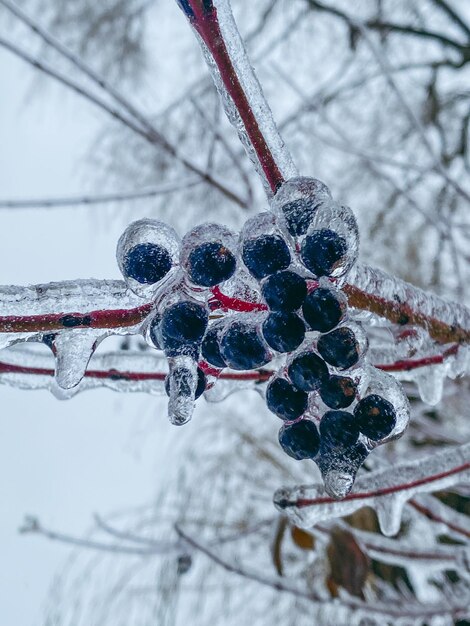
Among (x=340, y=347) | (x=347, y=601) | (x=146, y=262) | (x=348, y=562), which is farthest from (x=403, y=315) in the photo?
(x=347, y=601)

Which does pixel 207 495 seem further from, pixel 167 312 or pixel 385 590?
pixel 167 312

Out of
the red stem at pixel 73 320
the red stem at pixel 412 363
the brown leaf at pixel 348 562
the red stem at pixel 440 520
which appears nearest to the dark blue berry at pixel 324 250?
the red stem at pixel 73 320

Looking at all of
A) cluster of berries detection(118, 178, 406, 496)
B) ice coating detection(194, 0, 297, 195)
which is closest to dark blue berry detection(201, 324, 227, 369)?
cluster of berries detection(118, 178, 406, 496)

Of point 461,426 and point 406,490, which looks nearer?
point 406,490

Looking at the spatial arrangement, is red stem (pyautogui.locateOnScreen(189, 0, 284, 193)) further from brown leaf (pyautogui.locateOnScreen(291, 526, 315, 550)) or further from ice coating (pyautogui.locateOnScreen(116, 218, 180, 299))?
brown leaf (pyautogui.locateOnScreen(291, 526, 315, 550))

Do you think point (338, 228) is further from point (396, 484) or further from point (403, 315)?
point (396, 484)

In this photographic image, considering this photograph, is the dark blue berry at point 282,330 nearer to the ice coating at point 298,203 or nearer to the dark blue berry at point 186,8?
the ice coating at point 298,203

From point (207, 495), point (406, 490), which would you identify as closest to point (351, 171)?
point (207, 495)
